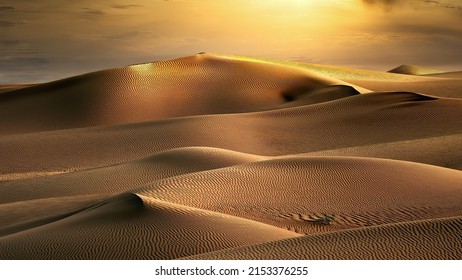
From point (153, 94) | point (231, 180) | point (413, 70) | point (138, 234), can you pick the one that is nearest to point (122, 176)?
point (231, 180)

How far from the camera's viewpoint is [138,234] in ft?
31.0

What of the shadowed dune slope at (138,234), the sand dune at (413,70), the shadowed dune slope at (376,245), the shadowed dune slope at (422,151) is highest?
the shadowed dune slope at (376,245)

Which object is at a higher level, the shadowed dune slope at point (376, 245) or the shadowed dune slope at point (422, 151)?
the shadowed dune slope at point (376, 245)

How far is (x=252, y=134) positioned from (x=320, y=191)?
45.0 feet

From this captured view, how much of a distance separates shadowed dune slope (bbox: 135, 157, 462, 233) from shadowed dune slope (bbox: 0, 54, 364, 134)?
79.9 feet

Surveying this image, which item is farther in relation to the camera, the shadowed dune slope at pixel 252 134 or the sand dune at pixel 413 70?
the sand dune at pixel 413 70

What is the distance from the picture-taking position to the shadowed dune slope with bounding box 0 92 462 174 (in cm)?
2409

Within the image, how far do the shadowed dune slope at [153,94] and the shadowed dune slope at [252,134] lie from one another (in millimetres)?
9979

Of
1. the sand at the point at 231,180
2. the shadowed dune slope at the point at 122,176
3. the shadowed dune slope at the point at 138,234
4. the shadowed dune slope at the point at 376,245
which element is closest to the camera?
the shadowed dune slope at the point at 376,245

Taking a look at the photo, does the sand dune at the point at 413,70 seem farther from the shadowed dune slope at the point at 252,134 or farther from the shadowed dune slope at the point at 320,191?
the shadowed dune slope at the point at 320,191

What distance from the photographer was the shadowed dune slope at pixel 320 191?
1168 cm

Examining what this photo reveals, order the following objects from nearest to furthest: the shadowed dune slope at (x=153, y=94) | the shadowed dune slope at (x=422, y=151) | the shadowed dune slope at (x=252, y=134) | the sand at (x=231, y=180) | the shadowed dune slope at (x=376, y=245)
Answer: the shadowed dune slope at (x=376, y=245) → the sand at (x=231, y=180) → the shadowed dune slope at (x=422, y=151) → the shadowed dune slope at (x=252, y=134) → the shadowed dune slope at (x=153, y=94)

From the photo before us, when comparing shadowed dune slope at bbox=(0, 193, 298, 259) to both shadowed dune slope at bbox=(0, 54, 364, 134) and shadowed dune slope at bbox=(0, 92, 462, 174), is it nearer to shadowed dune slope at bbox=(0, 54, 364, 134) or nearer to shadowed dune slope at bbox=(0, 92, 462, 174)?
shadowed dune slope at bbox=(0, 92, 462, 174)

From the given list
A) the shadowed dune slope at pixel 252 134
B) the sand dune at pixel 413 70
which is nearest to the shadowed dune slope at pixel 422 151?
the shadowed dune slope at pixel 252 134
